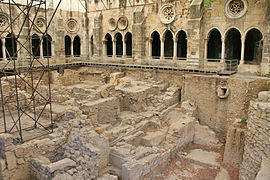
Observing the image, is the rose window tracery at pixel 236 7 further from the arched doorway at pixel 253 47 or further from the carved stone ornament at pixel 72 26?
the carved stone ornament at pixel 72 26

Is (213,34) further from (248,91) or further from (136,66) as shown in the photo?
(248,91)

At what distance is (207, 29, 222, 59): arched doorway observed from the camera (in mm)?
27031

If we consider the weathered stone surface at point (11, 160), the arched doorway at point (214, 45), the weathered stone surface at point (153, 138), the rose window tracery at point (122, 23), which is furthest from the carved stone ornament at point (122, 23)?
the weathered stone surface at point (11, 160)

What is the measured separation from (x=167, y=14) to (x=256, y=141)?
720 inches

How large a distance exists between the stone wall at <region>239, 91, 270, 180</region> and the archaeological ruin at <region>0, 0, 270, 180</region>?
4cm

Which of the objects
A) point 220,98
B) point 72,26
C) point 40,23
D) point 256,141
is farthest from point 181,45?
point 256,141

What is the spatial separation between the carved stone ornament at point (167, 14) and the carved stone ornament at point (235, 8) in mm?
5314

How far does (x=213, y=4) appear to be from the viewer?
860 inches

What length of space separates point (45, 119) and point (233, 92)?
12510 millimetres

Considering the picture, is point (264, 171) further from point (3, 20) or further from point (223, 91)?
point (3, 20)

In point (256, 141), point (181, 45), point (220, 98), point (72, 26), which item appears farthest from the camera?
point (72, 26)

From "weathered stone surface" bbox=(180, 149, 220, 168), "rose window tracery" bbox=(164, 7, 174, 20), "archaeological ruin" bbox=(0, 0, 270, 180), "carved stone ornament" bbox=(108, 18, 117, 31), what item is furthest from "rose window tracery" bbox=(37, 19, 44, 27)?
"weathered stone surface" bbox=(180, 149, 220, 168)

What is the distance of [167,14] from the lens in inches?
1006

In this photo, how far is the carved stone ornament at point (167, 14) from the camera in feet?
81.8
